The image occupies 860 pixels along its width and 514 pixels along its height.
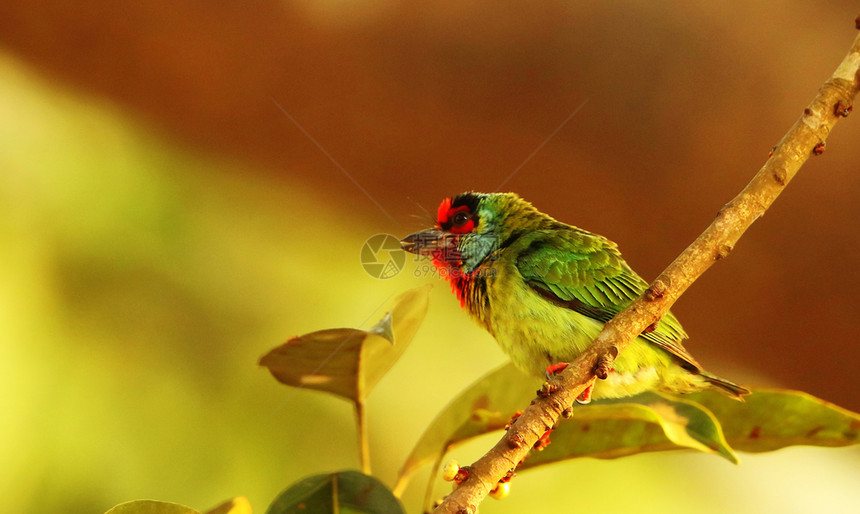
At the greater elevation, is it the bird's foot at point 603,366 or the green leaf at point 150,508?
the bird's foot at point 603,366

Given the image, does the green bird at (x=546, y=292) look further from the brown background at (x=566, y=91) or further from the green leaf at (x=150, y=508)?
the brown background at (x=566, y=91)

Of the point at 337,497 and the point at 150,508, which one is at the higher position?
the point at 337,497

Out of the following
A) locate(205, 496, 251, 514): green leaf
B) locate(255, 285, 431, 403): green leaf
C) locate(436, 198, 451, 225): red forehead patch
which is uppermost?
locate(436, 198, 451, 225): red forehead patch

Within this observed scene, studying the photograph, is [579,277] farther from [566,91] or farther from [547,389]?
[566,91]

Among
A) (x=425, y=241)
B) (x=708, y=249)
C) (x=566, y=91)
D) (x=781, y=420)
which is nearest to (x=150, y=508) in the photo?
(x=425, y=241)

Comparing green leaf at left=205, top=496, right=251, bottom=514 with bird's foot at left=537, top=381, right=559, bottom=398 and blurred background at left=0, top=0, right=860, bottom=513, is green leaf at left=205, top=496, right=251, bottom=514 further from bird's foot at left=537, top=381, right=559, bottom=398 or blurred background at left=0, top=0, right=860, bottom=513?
blurred background at left=0, top=0, right=860, bottom=513

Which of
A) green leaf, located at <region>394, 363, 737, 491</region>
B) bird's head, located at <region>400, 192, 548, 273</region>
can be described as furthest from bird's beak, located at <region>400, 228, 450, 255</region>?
green leaf, located at <region>394, 363, 737, 491</region>

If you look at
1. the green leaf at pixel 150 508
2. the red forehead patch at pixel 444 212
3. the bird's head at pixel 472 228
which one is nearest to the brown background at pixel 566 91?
the bird's head at pixel 472 228
